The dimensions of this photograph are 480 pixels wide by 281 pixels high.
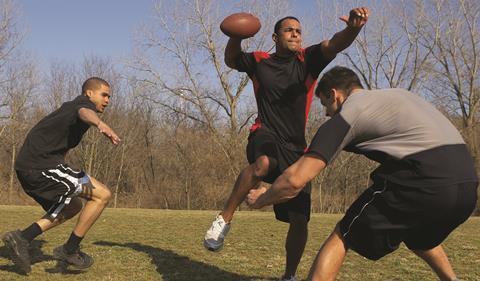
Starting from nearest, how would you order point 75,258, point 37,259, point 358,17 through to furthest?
point 358,17 < point 75,258 < point 37,259

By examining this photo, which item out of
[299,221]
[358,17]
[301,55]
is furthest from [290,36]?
[299,221]

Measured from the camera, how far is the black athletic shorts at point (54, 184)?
5199 millimetres

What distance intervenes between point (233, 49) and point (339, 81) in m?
1.65

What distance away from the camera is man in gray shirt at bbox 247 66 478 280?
9.48 feet

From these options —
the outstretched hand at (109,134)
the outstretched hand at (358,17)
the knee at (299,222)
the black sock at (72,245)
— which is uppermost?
the outstretched hand at (358,17)

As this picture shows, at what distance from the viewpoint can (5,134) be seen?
32.7 m

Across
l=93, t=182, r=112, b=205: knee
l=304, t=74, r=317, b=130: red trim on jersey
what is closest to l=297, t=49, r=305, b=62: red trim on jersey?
l=304, t=74, r=317, b=130: red trim on jersey

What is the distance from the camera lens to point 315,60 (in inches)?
177

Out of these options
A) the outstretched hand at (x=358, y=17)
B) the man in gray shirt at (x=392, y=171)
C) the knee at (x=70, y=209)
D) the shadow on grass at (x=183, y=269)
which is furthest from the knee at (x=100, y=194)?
the outstretched hand at (x=358, y=17)

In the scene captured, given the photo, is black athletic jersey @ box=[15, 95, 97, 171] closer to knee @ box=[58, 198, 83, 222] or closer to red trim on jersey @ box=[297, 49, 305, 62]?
knee @ box=[58, 198, 83, 222]

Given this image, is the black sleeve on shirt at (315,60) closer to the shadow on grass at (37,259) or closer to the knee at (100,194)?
the knee at (100,194)

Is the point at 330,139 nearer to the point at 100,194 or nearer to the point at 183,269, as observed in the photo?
the point at 183,269

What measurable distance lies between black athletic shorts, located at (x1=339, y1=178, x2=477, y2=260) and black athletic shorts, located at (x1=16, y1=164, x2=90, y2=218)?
10.8 feet

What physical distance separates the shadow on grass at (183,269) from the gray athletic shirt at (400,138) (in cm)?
269
